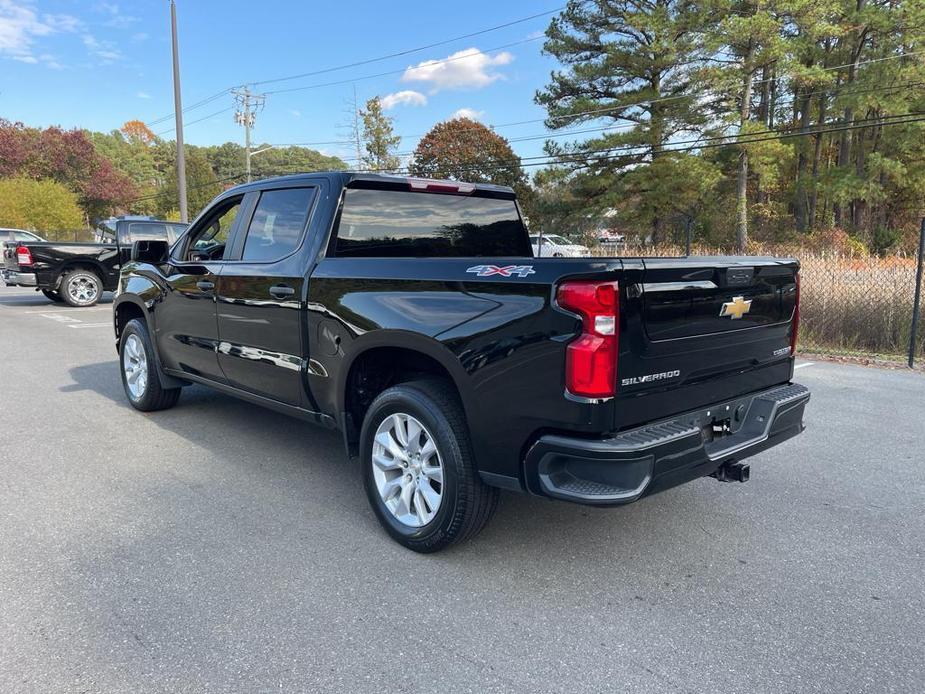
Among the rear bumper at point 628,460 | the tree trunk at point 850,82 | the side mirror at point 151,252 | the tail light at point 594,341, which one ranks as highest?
the tree trunk at point 850,82

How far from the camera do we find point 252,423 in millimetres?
5539

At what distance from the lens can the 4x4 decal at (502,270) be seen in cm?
268

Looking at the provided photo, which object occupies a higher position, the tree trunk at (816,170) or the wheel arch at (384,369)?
the tree trunk at (816,170)

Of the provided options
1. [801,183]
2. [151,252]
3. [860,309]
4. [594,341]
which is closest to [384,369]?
[594,341]

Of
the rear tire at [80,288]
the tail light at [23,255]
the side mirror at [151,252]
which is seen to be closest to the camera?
the side mirror at [151,252]

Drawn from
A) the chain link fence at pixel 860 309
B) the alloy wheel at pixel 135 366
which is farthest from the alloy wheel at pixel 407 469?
the chain link fence at pixel 860 309

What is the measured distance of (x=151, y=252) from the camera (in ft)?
16.9

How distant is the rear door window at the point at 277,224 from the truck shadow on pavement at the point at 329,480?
144cm

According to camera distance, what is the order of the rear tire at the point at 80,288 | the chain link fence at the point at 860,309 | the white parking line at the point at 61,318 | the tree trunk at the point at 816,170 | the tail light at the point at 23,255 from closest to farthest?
the chain link fence at the point at 860,309
the white parking line at the point at 61,318
the tail light at the point at 23,255
the rear tire at the point at 80,288
the tree trunk at the point at 816,170

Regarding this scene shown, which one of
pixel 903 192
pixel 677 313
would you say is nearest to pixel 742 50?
pixel 903 192

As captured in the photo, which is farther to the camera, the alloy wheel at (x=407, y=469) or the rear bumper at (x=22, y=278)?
the rear bumper at (x=22, y=278)

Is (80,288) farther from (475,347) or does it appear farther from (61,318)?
(475,347)

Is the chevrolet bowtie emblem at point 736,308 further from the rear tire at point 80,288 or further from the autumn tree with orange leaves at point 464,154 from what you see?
the autumn tree with orange leaves at point 464,154

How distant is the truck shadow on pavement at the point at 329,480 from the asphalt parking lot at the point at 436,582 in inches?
0.8
